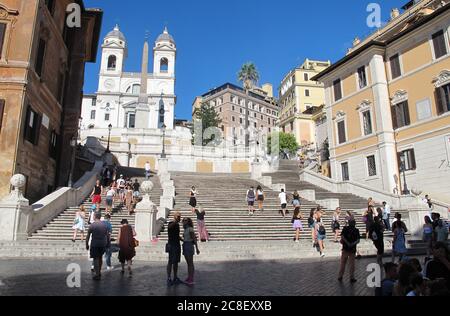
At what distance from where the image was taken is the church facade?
3034 inches

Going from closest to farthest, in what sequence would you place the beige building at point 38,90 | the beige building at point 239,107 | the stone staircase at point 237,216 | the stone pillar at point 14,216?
1. the stone pillar at point 14,216
2. the beige building at point 38,90
3. the stone staircase at point 237,216
4. the beige building at point 239,107

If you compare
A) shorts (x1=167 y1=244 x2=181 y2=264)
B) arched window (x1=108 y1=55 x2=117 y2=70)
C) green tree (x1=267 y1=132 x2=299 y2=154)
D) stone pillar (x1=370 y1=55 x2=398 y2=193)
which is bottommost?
shorts (x1=167 y1=244 x2=181 y2=264)

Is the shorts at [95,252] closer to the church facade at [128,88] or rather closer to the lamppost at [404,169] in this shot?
the lamppost at [404,169]

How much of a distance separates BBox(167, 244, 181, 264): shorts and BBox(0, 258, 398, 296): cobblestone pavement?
2.00 ft

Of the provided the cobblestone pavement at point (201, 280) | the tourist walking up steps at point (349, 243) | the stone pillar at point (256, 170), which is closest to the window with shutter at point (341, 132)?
the stone pillar at point (256, 170)

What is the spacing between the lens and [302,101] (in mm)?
70500

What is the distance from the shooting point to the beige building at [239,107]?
98.9 meters

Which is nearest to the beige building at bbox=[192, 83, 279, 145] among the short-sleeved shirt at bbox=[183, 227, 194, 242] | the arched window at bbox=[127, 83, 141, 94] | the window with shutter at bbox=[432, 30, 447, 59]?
the arched window at bbox=[127, 83, 141, 94]

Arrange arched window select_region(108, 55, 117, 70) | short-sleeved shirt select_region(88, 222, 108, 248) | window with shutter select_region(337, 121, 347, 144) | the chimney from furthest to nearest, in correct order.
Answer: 1. arched window select_region(108, 55, 117, 70)
2. the chimney
3. window with shutter select_region(337, 121, 347, 144)
4. short-sleeved shirt select_region(88, 222, 108, 248)

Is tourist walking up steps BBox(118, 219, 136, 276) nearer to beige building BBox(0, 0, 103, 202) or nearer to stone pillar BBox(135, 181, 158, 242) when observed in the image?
stone pillar BBox(135, 181, 158, 242)

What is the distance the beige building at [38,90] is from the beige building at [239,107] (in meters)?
70.7

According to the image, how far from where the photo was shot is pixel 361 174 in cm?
2875

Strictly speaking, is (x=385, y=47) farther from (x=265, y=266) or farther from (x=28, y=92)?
(x=28, y=92)
